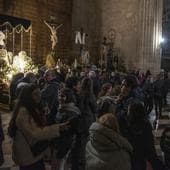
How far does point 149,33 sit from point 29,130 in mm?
18385

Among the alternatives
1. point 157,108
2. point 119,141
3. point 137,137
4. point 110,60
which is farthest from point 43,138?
point 110,60

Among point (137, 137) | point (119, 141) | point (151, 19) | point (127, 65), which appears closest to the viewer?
point (119, 141)

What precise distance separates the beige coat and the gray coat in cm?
40

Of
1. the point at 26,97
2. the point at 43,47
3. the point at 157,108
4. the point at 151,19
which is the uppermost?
the point at 151,19

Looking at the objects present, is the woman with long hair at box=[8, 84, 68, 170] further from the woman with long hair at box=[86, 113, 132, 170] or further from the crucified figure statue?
the crucified figure statue

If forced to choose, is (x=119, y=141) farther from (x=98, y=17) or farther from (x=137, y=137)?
(x=98, y=17)

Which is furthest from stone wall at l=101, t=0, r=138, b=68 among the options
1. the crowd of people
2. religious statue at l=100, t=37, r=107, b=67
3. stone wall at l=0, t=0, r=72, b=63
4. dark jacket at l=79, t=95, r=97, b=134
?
the crowd of people

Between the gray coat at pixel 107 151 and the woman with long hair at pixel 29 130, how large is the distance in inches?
15.6

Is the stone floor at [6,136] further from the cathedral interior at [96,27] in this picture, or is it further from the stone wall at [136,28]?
the stone wall at [136,28]

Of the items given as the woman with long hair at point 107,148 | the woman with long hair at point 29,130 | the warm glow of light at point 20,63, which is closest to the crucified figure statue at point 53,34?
the warm glow of light at point 20,63

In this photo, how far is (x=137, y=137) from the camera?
4.06 metres

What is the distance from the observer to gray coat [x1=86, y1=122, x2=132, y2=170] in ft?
11.1

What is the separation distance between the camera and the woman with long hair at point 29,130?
139 inches

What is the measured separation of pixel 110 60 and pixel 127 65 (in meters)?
1.44
